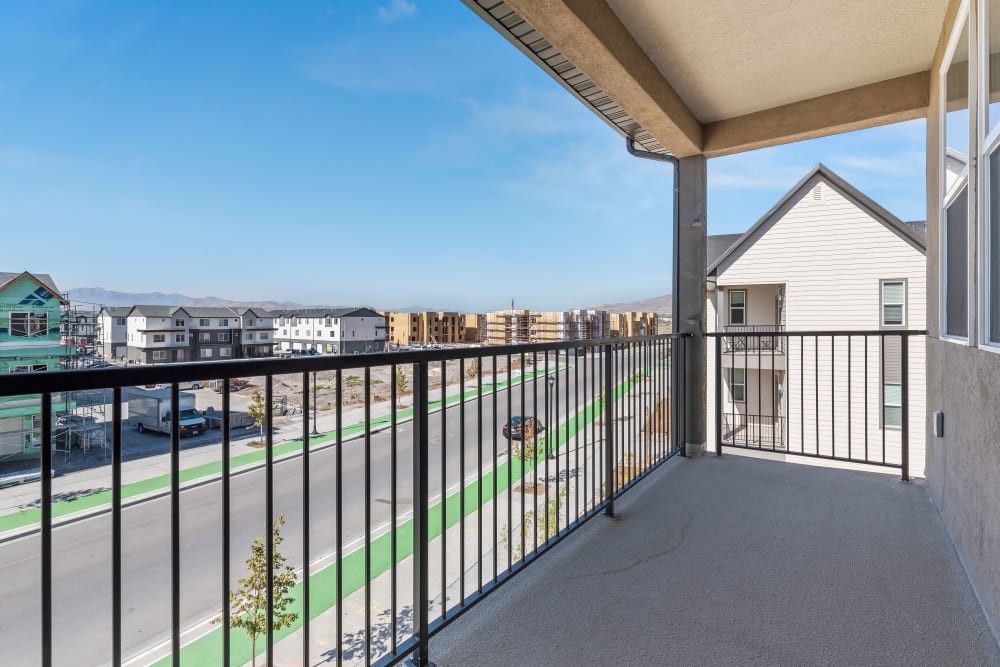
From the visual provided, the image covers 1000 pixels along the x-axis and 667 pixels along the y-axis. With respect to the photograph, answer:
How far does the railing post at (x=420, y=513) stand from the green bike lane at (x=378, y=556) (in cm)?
9

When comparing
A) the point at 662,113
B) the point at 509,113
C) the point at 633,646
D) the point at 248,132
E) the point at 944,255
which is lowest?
the point at 633,646

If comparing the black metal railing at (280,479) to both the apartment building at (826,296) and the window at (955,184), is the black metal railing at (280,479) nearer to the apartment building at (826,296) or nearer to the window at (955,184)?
the window at (955,184)

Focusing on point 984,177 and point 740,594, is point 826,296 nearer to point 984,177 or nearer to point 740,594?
point 984,177

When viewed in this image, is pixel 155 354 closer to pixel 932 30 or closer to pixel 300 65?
pixel 932 30

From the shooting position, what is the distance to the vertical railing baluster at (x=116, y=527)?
2.89 ft

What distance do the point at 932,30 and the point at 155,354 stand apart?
12.6 feet

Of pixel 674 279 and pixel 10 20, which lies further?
pixel 674 279

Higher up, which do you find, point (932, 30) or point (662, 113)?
point (932, 30)

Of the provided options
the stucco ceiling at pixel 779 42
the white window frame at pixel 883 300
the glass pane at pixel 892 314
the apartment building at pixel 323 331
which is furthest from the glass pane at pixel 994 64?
the glass pane at pixel 892 314

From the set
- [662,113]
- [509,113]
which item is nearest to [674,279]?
[662,113]

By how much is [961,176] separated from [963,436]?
1.11 meters

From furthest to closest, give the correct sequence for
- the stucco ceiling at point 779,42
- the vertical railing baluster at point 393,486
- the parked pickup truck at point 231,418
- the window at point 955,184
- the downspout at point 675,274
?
the downspout at point 675,274
the stucco ceiling at point 779,42
the window at point 955,184
the vertical railing baluster at point 393,486
the parked pickup truck at point 231,418

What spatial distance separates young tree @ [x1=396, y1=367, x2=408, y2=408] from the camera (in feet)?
4.69

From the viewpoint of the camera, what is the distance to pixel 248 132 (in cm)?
755
